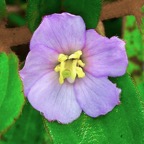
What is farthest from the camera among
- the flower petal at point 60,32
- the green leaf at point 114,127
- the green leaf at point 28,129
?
the green leaf at point 28,129

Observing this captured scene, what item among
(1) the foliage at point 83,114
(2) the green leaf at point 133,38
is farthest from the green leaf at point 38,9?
(2) the green leaf at point 133,38

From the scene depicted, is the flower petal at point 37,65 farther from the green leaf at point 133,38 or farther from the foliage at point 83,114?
the green leaf at point 133,38

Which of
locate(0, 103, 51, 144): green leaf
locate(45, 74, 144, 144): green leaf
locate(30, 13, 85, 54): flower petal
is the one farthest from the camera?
locate(0, 103, 51, 144): green leaf

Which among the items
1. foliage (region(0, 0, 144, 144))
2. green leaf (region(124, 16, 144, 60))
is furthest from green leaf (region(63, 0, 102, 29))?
green leaf (region(124, 16, 144, 60))

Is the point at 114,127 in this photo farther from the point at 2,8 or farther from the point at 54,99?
the point at 2,8

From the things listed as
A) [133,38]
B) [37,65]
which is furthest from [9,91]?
[133,38]

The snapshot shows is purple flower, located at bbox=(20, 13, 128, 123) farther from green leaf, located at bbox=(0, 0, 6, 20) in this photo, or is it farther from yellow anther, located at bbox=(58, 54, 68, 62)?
green leaf, located at bbox=(0, 0, 6, 20)

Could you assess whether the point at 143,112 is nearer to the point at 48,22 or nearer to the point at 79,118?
the point at 79,118
